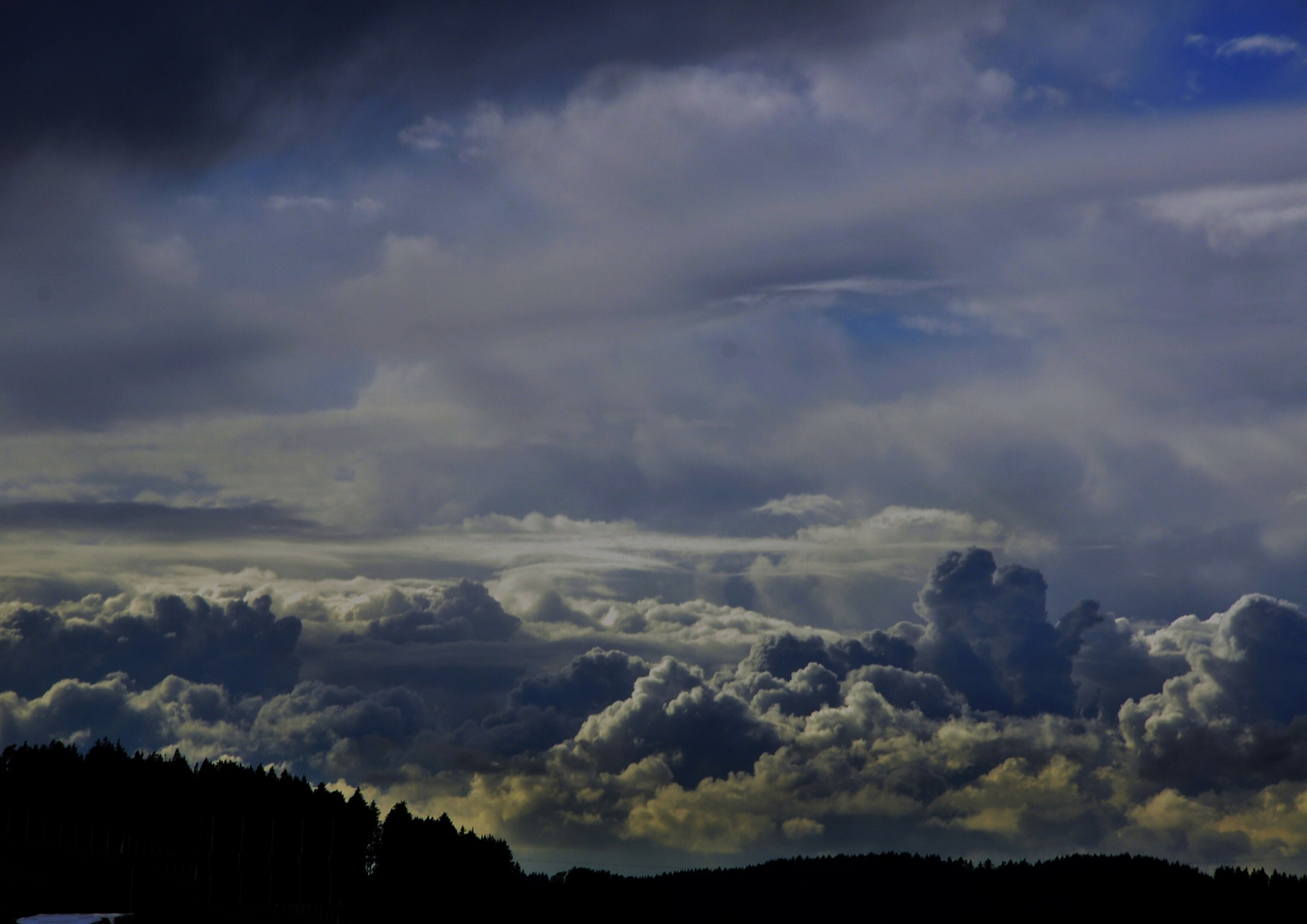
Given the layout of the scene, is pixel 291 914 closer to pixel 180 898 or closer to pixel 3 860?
pixel 180 898

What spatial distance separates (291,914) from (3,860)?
41.0 m

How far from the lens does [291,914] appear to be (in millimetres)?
192625

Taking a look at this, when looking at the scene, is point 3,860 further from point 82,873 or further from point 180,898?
point 180,898

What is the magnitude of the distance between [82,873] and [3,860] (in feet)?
35.9

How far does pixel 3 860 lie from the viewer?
185m

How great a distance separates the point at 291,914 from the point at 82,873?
3013 cm

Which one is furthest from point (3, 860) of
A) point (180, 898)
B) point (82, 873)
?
point (180, 898)

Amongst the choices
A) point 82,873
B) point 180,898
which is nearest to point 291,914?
point 180,898

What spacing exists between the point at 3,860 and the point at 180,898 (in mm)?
27233

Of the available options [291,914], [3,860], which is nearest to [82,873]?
[3,860]

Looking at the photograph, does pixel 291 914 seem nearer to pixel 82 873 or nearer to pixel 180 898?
pixel 180 898

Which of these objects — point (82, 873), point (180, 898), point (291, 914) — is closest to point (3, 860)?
point (82, 873)
